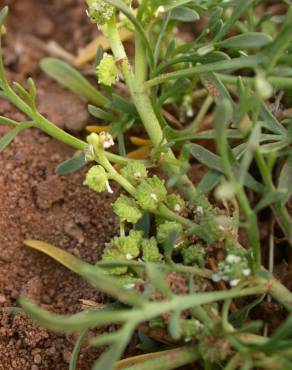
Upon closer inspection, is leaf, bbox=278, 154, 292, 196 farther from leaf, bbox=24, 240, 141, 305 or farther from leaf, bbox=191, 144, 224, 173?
leaf, bbox=24, 240, 141, 305

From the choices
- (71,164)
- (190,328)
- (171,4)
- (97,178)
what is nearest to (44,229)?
(71,164)

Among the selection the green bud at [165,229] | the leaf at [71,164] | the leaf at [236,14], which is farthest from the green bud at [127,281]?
the leaf at [236,14]

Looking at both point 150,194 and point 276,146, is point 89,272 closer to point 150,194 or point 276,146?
point 150,194

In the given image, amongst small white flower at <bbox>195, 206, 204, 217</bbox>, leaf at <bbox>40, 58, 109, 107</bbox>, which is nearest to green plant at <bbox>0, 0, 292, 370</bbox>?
small white flower at <bbox>195, 206, 204, 217</bbox>

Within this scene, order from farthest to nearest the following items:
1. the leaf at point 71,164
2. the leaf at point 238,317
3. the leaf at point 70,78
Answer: the leaf at point 70,78 → the leaf at point 71,164 → the leaf at point 238,317

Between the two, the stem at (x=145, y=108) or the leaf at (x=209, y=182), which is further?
the stem at (x=145, y=108)

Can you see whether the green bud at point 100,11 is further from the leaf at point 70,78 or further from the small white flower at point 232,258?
the small white flower at point 232,258

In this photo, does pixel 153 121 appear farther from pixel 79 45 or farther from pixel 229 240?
pixel 79 45
